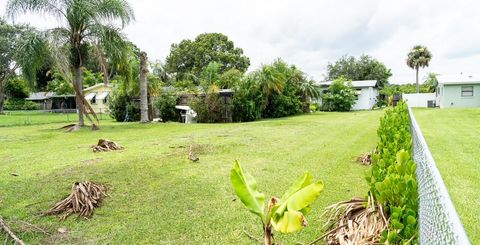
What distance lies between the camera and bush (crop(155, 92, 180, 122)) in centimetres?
2139

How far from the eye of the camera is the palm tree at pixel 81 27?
49.6ft

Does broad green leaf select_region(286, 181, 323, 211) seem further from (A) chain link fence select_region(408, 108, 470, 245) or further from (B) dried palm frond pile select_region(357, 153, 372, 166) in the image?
(B) dried palm frond pile select_region(357, 153, 372, 166)

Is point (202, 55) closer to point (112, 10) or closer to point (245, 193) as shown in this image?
point (112, 10)

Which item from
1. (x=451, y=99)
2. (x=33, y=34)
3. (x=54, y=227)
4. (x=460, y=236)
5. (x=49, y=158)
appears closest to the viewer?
(x=460, y=236)

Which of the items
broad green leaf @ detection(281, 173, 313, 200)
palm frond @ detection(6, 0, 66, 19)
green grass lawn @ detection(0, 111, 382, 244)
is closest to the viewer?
broad green leaf @ detection(281, 173, 313, 200)

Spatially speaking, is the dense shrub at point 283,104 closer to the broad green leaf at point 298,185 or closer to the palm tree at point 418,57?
the broad green leaf at point 298,185

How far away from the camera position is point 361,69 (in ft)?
164

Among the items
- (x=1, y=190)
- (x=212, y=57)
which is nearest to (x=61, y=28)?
(x=1, y=190)

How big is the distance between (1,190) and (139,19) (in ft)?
45.1

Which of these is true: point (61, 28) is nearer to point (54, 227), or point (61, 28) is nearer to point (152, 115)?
point (152, 115)

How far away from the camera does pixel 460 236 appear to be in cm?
120

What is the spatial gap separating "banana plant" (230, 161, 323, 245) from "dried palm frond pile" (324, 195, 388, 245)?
71 centimetres

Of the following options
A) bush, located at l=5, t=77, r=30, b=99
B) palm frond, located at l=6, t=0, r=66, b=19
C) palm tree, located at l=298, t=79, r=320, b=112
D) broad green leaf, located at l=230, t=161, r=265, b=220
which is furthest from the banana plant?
bush, located at l=5, t=77, r=30, b=99

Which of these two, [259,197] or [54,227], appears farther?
[54,227]
